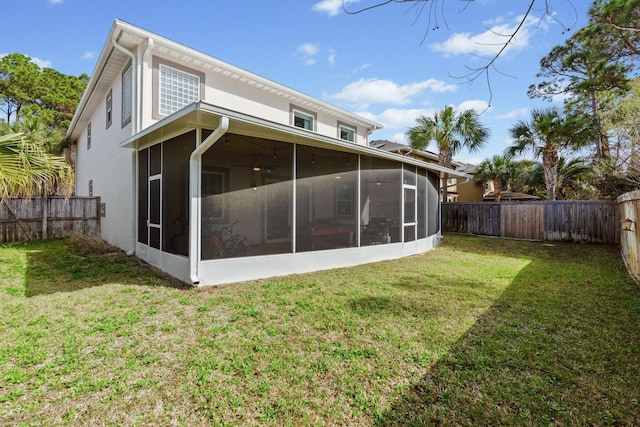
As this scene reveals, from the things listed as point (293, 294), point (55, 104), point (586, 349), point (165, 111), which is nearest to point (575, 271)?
point (586, 349)

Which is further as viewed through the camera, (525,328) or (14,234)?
(14,234)

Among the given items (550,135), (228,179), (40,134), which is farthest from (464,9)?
(40,134)

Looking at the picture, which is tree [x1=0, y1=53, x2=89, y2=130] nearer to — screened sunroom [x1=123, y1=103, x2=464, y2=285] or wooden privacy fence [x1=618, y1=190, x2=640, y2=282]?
screened sunroom [x1=123, y1=103, x2=464, y2=285]

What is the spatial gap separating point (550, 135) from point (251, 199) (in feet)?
46.2

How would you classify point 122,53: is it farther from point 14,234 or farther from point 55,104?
point 55,104

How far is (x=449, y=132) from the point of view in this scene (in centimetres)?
1522

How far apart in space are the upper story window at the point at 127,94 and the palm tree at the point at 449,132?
12.8 meters

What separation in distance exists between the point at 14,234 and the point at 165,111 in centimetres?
750

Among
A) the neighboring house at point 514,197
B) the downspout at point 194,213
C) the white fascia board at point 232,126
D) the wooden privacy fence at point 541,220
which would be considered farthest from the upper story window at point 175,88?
the neighboring house at point 514,197

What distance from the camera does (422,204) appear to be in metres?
9.48

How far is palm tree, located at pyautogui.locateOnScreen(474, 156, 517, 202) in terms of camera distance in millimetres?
21094

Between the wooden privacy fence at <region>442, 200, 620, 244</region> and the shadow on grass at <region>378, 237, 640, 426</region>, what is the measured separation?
7546 mm

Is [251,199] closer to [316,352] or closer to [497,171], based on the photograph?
[316,352]

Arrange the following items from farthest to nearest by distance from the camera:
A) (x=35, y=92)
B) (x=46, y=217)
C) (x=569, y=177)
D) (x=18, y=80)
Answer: (x=35, y=92), (x=18, y=80), (x=569, y=177), (x=46, y=217)
